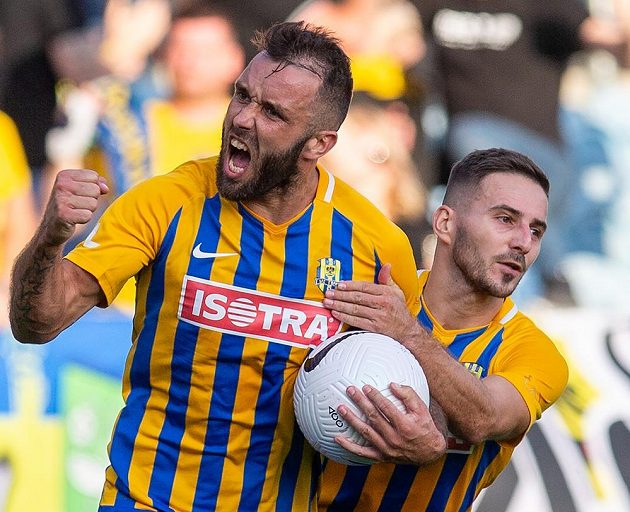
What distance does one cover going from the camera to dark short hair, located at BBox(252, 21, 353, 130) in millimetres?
4246

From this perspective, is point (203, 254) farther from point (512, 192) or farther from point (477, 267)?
point (512, 192)

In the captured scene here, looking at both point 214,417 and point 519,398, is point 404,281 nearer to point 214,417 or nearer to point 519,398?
point 519,398

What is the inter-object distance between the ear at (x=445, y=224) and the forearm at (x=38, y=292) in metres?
1.66

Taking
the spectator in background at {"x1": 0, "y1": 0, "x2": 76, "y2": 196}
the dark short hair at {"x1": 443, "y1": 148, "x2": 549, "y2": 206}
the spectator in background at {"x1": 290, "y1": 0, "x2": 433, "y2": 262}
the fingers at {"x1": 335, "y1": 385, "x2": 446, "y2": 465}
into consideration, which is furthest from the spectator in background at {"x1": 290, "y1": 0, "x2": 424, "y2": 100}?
the fingers at {"x1": 335, "y1": 385, "x2": 446, "y2": 465}

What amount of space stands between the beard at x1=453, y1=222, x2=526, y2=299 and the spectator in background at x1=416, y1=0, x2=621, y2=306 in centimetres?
340

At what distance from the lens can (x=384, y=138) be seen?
780 cm

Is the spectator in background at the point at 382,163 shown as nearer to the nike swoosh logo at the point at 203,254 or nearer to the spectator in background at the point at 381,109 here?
the spectator in background at the point at 381,109

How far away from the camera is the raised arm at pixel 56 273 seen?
3604 mm

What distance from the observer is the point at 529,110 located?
8055mm

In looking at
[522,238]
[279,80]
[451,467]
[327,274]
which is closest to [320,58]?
[279,80]

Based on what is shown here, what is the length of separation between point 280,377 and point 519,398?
91 centimetres

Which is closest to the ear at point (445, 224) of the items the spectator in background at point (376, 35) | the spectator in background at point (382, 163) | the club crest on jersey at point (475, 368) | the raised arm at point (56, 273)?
the club crest on jersey at point (475, 368)

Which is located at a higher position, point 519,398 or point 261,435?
point 519,398

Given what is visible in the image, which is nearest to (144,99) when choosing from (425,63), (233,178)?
(425,63)
